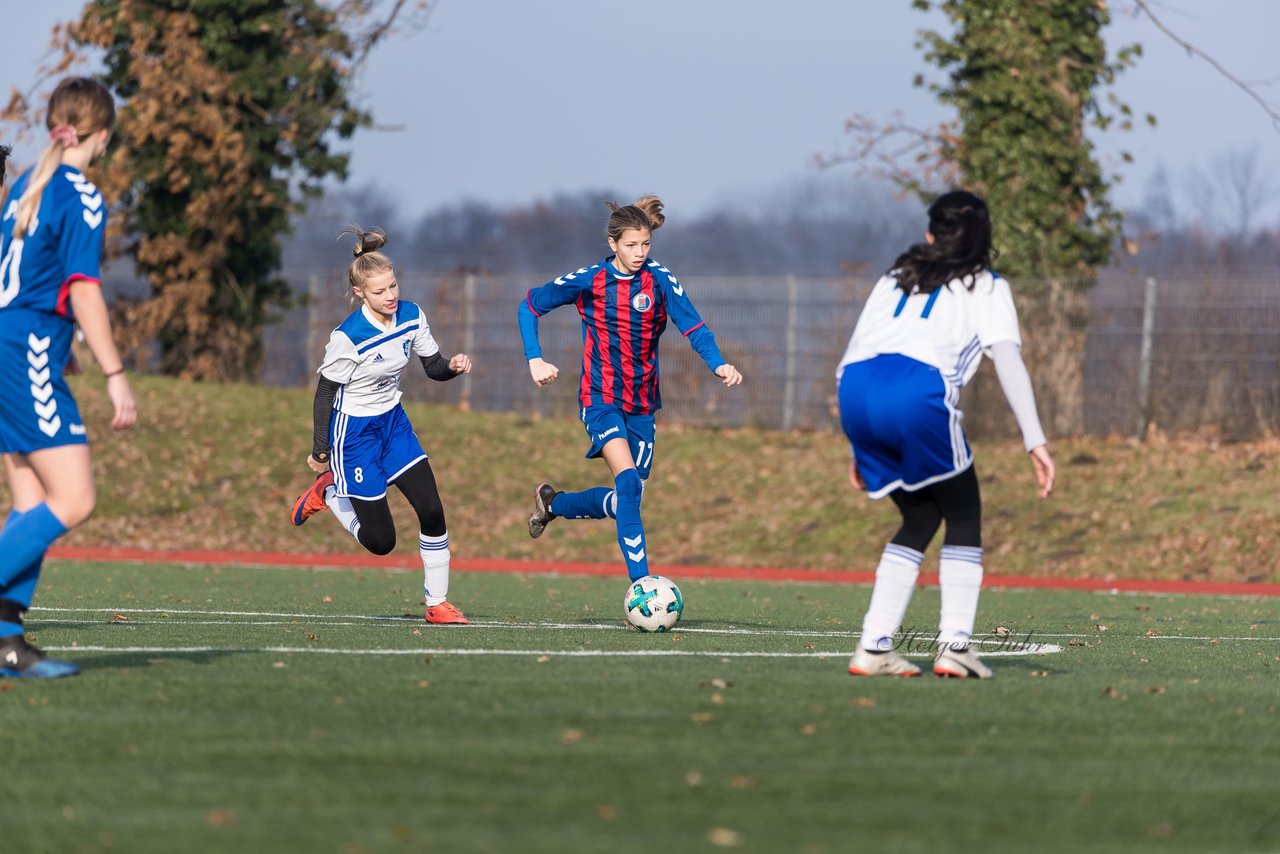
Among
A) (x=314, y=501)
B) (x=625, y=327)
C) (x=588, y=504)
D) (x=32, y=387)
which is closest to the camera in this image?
(x=32, y=387)

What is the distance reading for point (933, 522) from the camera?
21.6ft

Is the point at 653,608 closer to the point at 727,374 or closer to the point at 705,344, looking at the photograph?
the point at 727,374

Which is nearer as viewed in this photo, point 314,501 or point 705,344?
point 705,344

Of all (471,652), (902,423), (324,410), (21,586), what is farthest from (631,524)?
(21,586)

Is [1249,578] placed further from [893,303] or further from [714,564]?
[893,303]

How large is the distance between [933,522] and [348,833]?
10.8 feet

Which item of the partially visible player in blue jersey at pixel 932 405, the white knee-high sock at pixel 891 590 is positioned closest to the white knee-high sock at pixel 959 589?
the partially visible player in blue jersey at pixel 932 405

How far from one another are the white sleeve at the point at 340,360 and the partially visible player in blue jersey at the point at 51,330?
3533 millimetres

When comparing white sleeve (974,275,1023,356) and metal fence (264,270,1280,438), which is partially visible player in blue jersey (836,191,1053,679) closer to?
white sleeve (974,275,1023,356)

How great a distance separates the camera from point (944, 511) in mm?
6523

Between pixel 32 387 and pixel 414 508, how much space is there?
4.06 m

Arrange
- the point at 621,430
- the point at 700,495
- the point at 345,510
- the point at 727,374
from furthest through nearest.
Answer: the point at 700,495 → the point at 345,510 → the point at 621,430 → the point at 727,374

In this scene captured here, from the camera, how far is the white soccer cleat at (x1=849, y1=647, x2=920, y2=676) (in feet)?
21.6

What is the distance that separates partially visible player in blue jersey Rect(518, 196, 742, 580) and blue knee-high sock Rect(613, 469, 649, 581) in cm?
4
